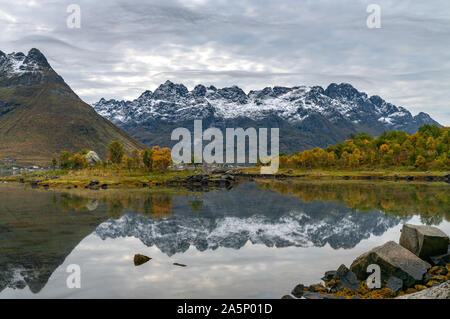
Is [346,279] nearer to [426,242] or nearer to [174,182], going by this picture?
[426,242]

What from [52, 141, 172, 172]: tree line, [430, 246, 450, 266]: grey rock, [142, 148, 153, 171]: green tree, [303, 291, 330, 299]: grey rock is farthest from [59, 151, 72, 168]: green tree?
[430, 246, 450, 266]: grey rock

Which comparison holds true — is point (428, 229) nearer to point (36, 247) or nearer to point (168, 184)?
point (36, 247)

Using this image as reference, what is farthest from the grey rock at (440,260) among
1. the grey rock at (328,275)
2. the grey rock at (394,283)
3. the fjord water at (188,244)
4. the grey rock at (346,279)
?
the grey rock at (328,275)

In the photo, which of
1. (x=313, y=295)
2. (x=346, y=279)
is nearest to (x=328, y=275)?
(x=346, y=279)

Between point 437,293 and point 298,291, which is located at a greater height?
point 437,293

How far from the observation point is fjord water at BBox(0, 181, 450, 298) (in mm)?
25852

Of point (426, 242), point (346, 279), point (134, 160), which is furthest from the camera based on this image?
point (134, 160)

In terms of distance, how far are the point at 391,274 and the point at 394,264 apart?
71 centimetres

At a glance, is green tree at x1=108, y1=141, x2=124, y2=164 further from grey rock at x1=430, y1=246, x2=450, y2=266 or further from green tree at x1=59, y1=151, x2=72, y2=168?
grey rock at x1=430, y1=246, x2=450, y2=266

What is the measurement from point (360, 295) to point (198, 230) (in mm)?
26956

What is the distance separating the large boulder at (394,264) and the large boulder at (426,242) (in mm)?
1960

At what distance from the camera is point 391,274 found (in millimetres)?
25312

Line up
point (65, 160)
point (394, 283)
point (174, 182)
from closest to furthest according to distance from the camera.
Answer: point (394, 283) < point (174, 182) < point (65, 160)

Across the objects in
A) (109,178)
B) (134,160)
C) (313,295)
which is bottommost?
(109,178)
